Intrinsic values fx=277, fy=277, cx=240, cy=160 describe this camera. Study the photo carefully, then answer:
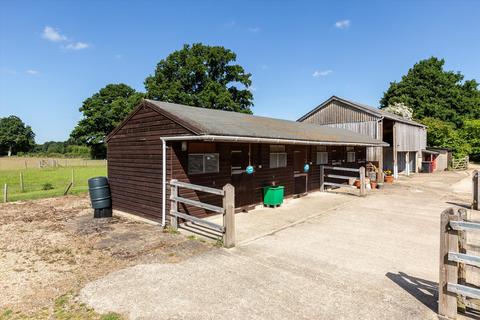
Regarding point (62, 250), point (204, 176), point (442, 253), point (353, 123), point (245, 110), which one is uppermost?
point (245, 110)

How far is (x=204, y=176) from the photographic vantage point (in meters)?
8.47

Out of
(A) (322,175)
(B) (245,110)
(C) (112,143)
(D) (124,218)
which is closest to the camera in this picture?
(D) (124,218)

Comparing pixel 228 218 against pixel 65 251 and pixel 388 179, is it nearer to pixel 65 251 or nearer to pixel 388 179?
pixel 65 251

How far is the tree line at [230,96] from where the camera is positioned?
36406mm

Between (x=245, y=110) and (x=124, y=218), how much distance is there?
33.0 m

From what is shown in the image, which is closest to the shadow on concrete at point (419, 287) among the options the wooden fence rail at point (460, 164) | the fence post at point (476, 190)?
the fence post at point (476, 190)

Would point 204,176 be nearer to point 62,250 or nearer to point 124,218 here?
point 124,218

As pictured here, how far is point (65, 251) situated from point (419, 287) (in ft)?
22.4

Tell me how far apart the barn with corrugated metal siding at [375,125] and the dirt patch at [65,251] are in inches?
655

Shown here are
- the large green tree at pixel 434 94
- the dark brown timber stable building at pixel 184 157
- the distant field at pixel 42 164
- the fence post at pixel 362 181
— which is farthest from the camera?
the large green tree at pixel 434 94

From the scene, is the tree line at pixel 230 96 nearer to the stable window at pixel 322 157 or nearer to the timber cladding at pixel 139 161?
the stable window at pixel 322 157

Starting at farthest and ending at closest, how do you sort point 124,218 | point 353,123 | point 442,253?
point 353,123
point 124,218
point 442,253

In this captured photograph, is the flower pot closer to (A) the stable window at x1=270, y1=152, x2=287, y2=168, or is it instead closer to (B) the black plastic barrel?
(A) the stable window at x1=270, y1=152, x2=287, y2=168

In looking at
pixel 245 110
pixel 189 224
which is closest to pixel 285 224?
pixel 189 224
